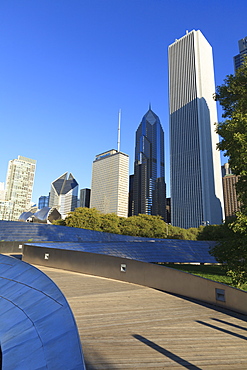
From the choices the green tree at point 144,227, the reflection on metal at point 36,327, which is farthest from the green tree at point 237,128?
the green tree at point 144,227

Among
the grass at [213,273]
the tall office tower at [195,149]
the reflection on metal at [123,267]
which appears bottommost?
the grass at [213,273]

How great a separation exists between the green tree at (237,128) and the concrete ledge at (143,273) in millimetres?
4297

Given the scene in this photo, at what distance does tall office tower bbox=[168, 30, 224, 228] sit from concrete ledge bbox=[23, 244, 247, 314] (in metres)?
163

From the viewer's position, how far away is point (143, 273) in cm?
1199

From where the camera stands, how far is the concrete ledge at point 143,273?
28.0 ft

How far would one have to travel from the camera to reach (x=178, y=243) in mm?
30484

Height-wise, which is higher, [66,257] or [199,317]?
[66,257]

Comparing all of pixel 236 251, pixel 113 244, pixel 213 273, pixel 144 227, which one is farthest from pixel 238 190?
pixel 144 227

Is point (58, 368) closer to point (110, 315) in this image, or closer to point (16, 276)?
point (110, 315)

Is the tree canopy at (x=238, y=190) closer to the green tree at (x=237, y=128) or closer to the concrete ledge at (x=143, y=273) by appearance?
the green tree at (x=237, y=128)

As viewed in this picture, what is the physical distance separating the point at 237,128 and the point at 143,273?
8027 mm

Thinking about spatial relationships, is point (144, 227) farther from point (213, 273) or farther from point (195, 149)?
point (195, 149)

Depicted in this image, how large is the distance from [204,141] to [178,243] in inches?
6469

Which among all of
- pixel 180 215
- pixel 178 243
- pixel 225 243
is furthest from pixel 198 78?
pixel 225 243
